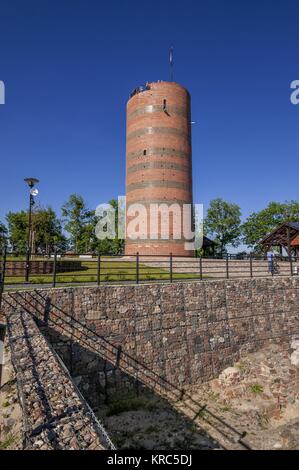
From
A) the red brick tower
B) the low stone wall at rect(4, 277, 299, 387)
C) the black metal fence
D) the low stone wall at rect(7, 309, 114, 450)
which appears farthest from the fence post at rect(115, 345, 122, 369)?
the red brick tower

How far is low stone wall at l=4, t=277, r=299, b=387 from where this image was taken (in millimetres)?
8117

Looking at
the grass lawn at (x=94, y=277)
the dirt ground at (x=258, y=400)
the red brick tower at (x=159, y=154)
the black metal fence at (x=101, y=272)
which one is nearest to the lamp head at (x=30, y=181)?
the black metal fence at (x=101, y=272)

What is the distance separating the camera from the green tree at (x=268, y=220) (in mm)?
45031

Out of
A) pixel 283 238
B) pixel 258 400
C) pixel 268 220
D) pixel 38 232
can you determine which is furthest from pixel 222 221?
pixel 258 400

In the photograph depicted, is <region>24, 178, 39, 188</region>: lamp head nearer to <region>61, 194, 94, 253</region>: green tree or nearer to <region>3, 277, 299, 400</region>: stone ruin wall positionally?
<region>3, 277, 299, 400</region>: stone ruin wall

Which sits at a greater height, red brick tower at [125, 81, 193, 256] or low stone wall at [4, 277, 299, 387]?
red brick tower at [125, 81, 193, 256]

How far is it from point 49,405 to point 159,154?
72.8 feet

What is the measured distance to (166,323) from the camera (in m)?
9.80

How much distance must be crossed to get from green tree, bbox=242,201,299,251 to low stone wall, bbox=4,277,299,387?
3430cm

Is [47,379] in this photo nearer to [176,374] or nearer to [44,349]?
[44,349]

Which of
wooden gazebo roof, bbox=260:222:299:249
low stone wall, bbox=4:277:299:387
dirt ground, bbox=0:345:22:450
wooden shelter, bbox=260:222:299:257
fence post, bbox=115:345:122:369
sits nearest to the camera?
dirt ground, bbox=0:345:22:450
